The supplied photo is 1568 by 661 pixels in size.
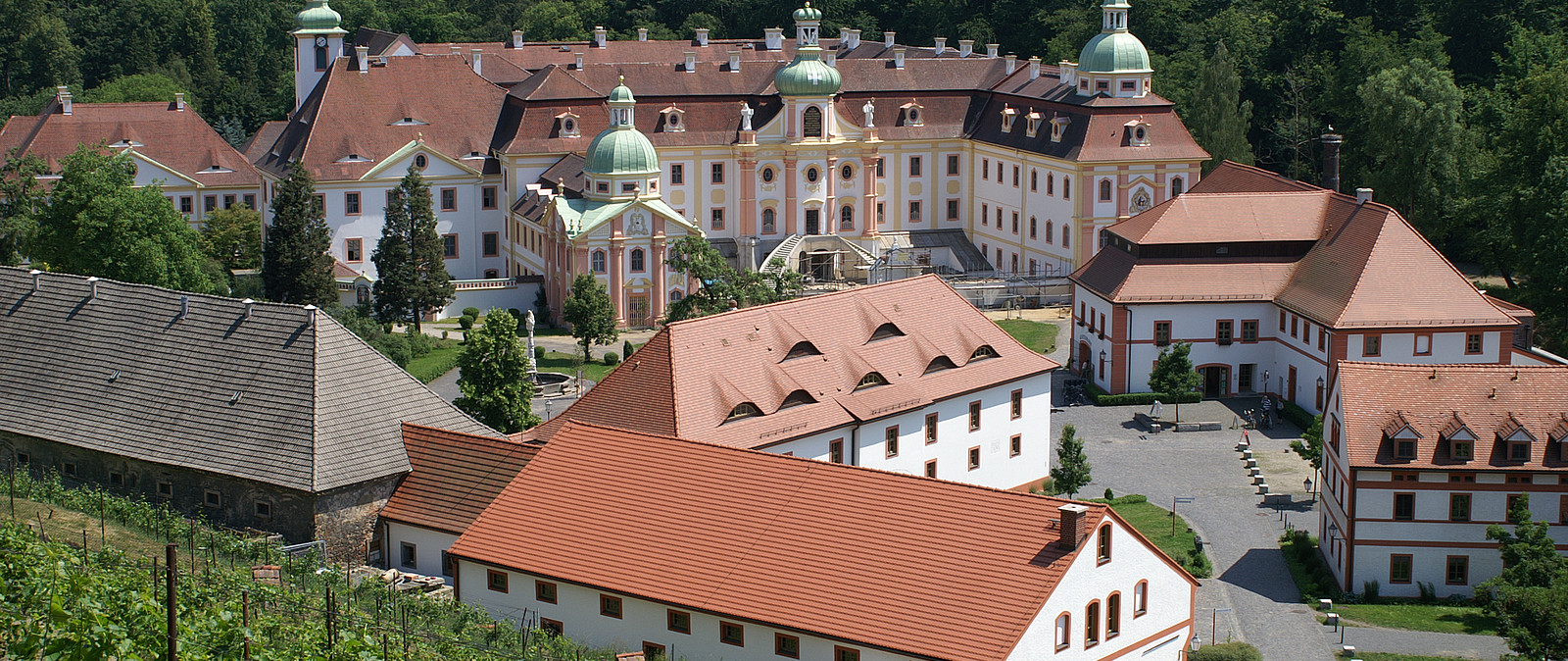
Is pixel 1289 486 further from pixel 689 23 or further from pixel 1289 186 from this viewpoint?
pixel 689 23

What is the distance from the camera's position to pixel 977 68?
106 meters

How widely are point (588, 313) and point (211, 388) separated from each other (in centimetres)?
3117

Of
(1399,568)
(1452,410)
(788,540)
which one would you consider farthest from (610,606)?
(1452,410)

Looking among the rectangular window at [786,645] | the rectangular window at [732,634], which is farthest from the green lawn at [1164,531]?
the rectangular window at [732,634]

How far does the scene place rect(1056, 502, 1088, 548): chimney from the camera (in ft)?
143

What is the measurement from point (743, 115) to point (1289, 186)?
27.0 meters

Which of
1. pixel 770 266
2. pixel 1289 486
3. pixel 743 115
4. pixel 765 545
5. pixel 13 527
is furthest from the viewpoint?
pixel 743 115

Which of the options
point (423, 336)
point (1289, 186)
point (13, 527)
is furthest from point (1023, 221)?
point (13, 527)

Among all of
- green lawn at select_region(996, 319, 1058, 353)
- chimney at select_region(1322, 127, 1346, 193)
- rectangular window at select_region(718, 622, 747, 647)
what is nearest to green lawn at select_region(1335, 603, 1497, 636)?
rectangular window at select_region(718, 622, 747, 647)

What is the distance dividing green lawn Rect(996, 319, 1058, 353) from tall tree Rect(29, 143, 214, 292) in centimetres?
3296

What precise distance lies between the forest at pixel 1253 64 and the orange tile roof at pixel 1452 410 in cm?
2439

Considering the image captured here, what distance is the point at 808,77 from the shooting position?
98312 mm

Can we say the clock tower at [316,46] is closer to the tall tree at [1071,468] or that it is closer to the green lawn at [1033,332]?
the green lawn at [1033,332]

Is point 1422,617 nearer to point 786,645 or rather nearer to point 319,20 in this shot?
point 786,645
